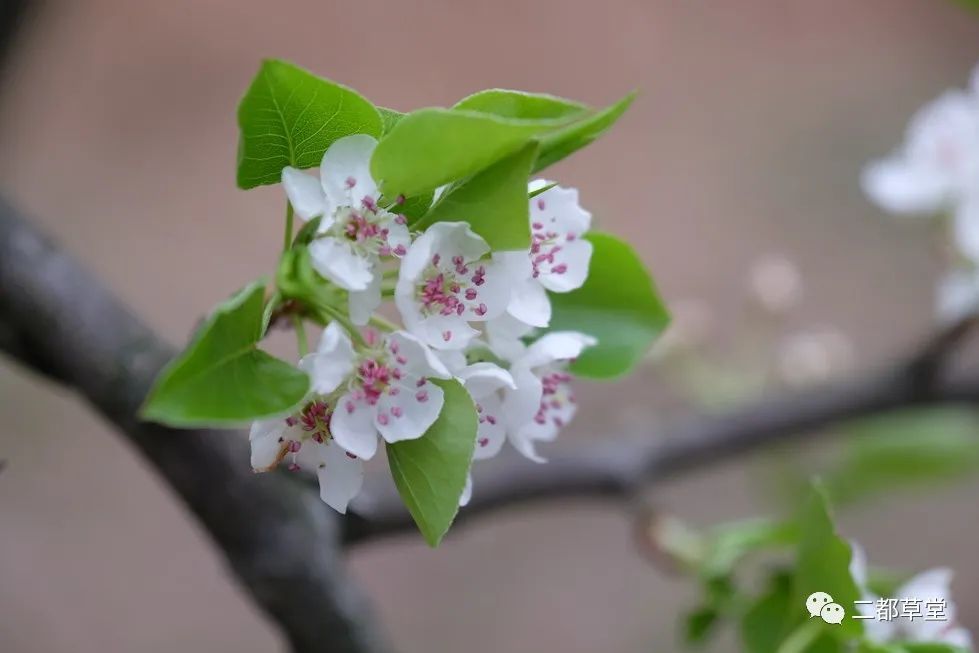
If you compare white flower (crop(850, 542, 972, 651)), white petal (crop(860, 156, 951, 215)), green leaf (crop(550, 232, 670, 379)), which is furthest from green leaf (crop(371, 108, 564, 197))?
white petal (crop(860, 156, 951, 215))

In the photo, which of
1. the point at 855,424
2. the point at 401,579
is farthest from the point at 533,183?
the point at 401,579

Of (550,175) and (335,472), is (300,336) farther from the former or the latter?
(550,175)

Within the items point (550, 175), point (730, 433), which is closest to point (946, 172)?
point (730, 433)

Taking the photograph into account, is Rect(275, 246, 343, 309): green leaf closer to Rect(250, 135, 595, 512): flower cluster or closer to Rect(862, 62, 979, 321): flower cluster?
Rect(250, 135, 595, 512): flower cluster

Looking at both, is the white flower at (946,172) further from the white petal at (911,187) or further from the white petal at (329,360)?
the white petal at (329,360)

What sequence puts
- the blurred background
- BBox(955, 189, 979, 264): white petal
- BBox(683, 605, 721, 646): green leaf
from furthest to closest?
1. the blurred background
2. BBox(955, 189, 979, 264): white petal
3. BBox(683, 605, 721, 646): green leaf

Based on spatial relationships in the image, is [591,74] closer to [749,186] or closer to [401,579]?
[749,186]

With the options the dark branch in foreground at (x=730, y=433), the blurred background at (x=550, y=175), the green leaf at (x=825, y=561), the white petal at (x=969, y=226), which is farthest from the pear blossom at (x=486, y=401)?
the blurred background at (x=550, y=175)
